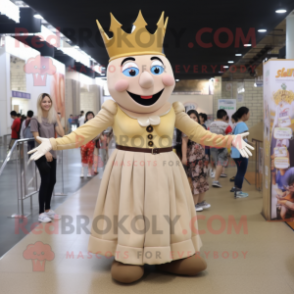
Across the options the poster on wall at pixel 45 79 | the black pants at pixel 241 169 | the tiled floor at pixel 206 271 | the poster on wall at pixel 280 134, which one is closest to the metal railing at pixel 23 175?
the tiled floor at pixel 206 271

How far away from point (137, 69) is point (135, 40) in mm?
221

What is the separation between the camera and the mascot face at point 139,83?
9.27ft

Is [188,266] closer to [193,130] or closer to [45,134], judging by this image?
[193,130]

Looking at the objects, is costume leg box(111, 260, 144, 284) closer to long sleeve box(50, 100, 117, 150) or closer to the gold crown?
long sleeve box(50, 100, 117, 150)

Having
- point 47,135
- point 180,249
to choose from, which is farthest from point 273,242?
point 47,135

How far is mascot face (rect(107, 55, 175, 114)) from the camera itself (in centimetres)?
283

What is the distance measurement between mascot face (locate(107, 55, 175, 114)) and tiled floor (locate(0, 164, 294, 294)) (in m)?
1.33

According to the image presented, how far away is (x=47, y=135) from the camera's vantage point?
14.0 ft

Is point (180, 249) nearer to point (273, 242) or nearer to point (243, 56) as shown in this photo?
point (273, 242)

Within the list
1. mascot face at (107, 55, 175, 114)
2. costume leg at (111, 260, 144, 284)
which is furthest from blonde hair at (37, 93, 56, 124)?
costume leg at (111, 260, 144, 284)

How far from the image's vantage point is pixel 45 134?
13.9 ft

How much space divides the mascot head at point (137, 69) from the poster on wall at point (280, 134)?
1727 millimetres

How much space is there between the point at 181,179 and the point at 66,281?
1174 mm

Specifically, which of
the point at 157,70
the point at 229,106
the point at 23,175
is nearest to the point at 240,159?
the point at 23,175
